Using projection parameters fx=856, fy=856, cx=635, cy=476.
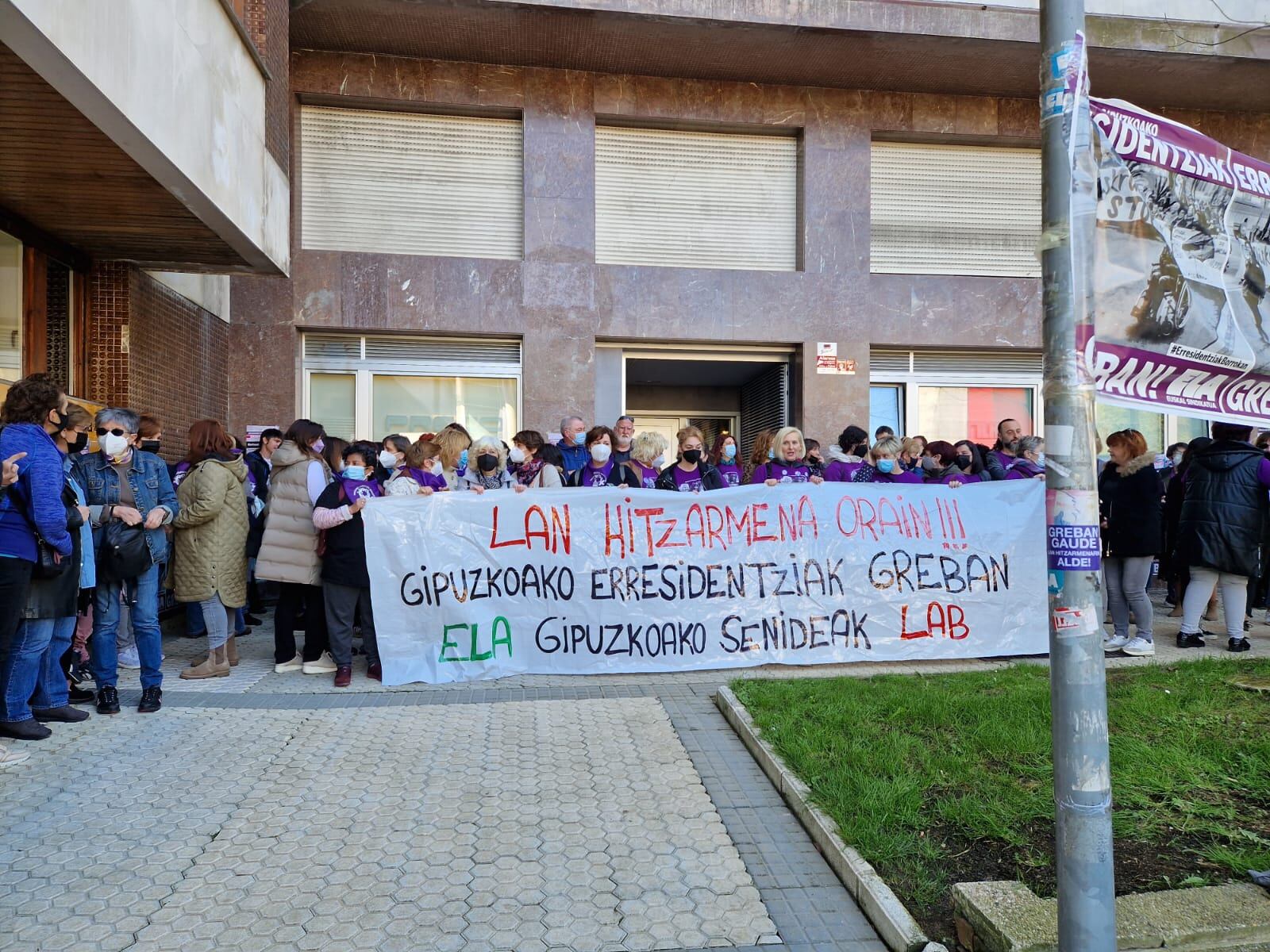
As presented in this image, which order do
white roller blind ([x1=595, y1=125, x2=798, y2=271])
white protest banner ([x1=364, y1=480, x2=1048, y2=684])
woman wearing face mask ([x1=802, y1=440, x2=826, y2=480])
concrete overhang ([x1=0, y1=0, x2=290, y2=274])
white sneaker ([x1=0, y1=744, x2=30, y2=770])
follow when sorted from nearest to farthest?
white sneaker ([x1=0, y1=744, x2=30, y2=770])
concrete overhang ([x1=0, y1=0, x2=290, y2=274])
white protest banner ([x1=364, y1=480, x2=1048, y2=684])
woman wearing face mask ([x1=802, y1=440, x2=826, y2=480])
white roller blind ([x1=595, y1=125, x2=798, y2=271])

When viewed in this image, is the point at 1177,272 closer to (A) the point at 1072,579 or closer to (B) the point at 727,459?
(A) the point at 1072,579

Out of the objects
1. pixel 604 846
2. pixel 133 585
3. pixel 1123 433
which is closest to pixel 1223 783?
pixel 604 846

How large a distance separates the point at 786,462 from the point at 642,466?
128cm

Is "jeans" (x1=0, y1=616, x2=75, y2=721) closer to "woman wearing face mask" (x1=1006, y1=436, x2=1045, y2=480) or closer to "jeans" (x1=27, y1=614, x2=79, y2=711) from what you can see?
"jeans" (x1=27, y1=614, x2=79, y2=711)

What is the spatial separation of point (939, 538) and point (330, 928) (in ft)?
18.3

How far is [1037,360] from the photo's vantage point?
13797mm

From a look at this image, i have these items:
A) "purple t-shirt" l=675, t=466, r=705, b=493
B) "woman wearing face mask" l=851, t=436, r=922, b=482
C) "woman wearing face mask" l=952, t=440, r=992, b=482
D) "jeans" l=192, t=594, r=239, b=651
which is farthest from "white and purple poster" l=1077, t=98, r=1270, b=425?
"jeans" l=192, t=594, r=239, b=651

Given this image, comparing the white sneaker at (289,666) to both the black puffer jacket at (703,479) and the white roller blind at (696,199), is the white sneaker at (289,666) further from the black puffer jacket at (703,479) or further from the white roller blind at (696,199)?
the white roller blind at (696,199)

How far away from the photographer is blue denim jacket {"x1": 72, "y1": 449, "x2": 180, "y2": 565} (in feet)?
19.1

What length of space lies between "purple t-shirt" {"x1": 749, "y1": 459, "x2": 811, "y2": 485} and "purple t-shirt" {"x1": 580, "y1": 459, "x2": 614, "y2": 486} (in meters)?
1.36

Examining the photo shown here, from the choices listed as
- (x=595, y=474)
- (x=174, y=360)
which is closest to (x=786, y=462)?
(x=595, y=474)

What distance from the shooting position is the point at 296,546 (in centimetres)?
666

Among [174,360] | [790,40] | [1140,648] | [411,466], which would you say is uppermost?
[790,40]

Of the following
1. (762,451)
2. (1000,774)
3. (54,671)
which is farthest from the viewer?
(762,451)
